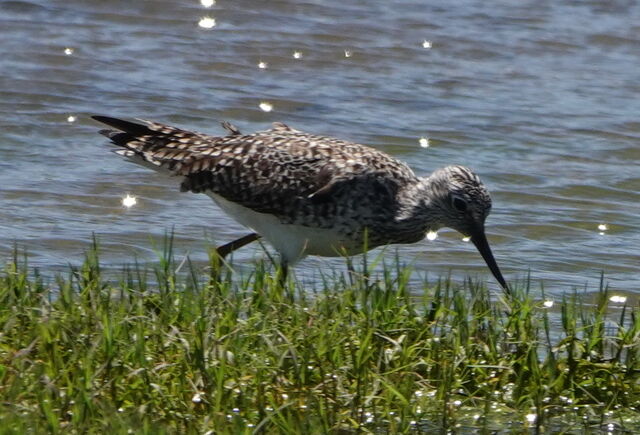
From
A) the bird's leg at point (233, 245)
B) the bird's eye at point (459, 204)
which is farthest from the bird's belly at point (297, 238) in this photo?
the bird's eye at point (459, 204)

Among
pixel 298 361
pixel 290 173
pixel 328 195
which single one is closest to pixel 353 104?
pixel 290 173

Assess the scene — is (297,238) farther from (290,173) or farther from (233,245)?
(233,245)

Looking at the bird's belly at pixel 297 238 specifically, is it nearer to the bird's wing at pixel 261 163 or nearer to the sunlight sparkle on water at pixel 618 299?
the bird's wing at pixel 261 163

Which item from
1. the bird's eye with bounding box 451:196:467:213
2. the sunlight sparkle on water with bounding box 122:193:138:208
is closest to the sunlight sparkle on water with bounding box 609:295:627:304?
the bird's eye with bounding box 451:196:467:213

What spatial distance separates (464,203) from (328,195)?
70 cm

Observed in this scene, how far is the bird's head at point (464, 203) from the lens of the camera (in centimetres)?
732

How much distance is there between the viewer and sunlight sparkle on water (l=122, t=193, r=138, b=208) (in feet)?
30.4

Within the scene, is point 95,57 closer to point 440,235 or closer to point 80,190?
point 80,190

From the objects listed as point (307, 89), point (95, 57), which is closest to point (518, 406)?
point (307, 89)

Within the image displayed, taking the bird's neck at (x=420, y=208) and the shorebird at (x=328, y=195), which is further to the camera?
the bird's neck at (x=420, y=208)

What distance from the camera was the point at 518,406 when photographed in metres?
5.54

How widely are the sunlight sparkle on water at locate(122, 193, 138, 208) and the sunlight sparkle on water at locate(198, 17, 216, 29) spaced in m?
4.68

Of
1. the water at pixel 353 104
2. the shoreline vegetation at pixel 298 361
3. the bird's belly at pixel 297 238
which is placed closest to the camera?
the shoreline vegetation at pixel 298 361

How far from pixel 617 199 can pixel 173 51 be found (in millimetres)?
4677
